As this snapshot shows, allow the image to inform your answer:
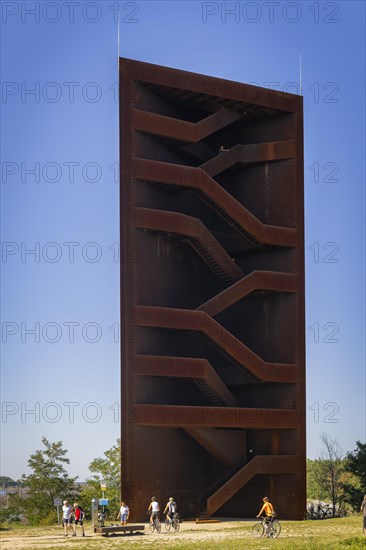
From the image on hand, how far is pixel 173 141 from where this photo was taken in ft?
185

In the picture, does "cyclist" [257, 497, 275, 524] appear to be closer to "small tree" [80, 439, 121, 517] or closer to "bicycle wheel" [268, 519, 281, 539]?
"bicycle wheel" [268, 519, 281, 539]

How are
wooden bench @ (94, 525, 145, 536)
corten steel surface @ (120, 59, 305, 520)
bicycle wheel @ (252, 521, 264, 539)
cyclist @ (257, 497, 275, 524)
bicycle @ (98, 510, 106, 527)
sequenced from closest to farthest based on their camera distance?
cyclist @ (257, 497, 275, 524) < bicycle wheel @ (252, 521, 264, 539) < wooden bench @ (94, 525, 145, 536) < bicycle @ (98, 510, 106, 527) < corten steel surface @ (120, 59, 305, 520)

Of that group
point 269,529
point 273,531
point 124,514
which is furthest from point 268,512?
point 124,514

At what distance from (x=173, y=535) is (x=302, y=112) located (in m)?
26.7

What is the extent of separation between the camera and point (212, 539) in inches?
1585

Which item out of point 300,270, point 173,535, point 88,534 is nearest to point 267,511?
point 173,535

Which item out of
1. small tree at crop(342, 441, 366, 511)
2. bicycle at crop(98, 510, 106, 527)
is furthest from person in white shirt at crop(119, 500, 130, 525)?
small tree at crop(342, 441, 366, 511)

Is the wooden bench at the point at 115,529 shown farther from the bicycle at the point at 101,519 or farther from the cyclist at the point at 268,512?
the cyclist at the point at 268,512

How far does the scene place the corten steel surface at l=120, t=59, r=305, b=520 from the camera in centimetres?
5266

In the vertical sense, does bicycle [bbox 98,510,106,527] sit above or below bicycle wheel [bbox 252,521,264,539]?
below

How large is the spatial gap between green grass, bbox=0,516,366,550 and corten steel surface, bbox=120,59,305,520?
546 centimetres

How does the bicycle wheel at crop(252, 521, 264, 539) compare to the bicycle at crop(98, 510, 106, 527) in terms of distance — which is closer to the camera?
the bicycle wheel at crop(252, 521, 264, 539)

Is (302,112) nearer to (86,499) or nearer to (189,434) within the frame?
(189,434)

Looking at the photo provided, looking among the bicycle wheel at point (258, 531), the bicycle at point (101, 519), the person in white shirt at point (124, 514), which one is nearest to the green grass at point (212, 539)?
the bicycle wheel at point (258, 531)
